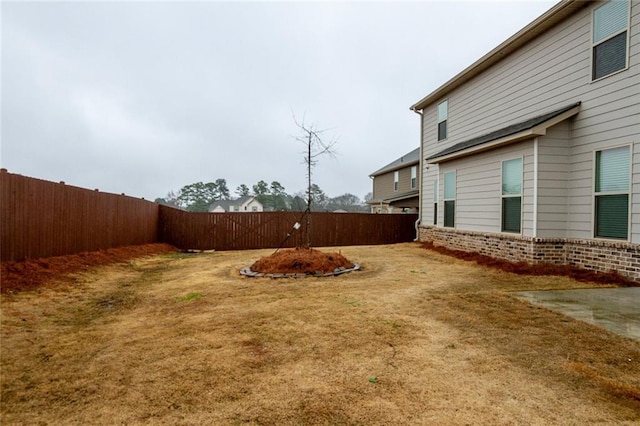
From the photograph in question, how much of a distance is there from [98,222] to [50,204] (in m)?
2.26

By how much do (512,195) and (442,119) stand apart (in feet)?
19.4

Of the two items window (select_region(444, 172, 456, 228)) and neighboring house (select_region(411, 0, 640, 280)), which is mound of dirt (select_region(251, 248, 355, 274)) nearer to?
neighboring house (select_region(411, 0, 640, 280))

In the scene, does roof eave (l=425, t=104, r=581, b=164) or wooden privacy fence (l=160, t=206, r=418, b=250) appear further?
wooden privacy fence (l=160, t=206, r=418, b=250)

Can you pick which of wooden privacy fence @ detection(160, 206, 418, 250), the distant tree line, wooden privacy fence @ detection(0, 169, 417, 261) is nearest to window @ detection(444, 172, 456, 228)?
wooden privacy fence @ detection(0, 169, 417, 261)

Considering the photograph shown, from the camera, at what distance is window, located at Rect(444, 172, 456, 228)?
11255 millimetres

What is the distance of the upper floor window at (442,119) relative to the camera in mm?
13012

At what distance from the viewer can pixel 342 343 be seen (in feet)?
11.4

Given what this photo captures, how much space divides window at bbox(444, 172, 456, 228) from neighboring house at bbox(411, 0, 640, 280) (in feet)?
2.47

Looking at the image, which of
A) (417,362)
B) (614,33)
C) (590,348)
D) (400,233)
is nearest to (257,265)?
(417,362)

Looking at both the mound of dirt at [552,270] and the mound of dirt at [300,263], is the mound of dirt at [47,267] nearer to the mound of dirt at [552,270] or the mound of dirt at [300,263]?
the mound of dirt at [300,263]

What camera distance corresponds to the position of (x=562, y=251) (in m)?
7.52

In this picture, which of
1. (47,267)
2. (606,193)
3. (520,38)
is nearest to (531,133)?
(606,193)

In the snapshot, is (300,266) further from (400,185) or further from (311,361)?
(400,185)

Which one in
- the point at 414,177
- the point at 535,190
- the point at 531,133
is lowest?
the point at 535,190
